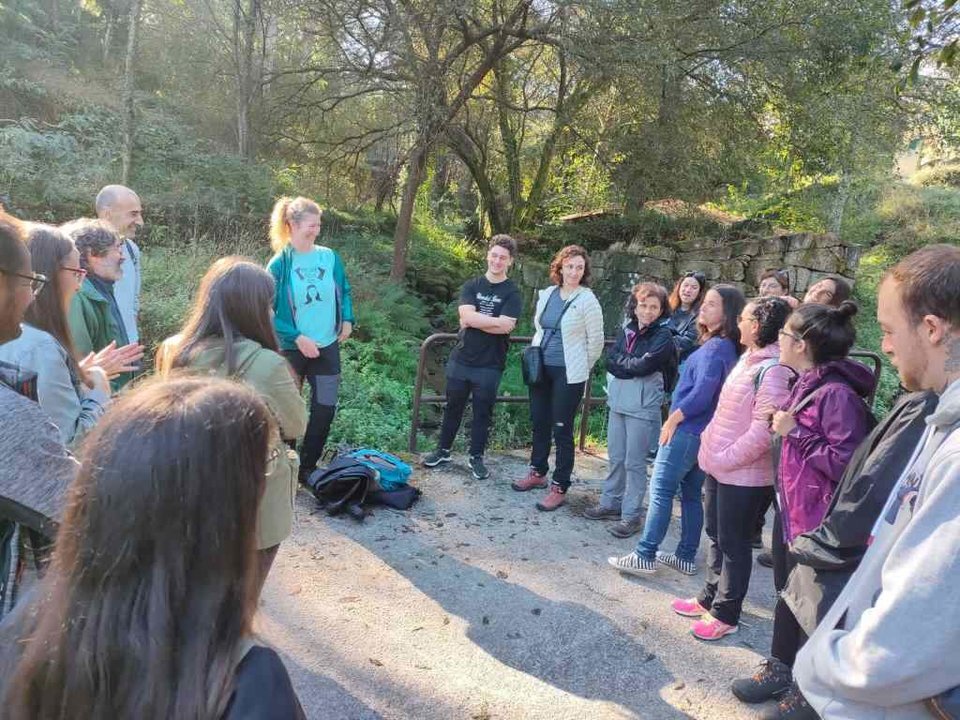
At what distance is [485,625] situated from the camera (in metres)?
3.19

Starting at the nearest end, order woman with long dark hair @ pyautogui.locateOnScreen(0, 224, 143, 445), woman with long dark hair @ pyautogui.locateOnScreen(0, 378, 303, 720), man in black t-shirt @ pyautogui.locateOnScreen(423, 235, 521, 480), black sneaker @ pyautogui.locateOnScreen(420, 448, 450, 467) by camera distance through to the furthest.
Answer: woman with long dark hair @ pyautogui.locateOnScreen(0, 378, 303, 720) → woman with long dark hair @ pyautogui.locateOnScreen(0, 224, 143, 445) → man in black t-shirt @ pyautogui.locateOnScreen(423, 235, 521, 480) → black sneaker @ pyautogui.locateOnScreen(420, 448, 450, 467)

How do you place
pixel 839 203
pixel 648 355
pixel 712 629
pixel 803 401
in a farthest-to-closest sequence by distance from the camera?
1. pixel 839 203
2. pixel 648 355
3. pixel 712 629
4. pixel 803 401

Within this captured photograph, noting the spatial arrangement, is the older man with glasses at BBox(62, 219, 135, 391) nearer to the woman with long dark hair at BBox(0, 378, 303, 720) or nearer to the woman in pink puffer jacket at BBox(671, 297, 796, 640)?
the woman with long dark hair at BBox(0, 378, 303, 720)

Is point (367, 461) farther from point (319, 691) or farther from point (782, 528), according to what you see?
point (782, 528)

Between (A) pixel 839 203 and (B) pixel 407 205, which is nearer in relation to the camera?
(B) pixel 407 205

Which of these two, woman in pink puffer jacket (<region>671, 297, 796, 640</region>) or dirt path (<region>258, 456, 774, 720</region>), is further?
woman in pink puffer jacket (<region>671, 297, 796, 640</region>)

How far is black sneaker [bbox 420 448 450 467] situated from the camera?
204 inches

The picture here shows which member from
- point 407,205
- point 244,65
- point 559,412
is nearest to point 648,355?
point 559,412

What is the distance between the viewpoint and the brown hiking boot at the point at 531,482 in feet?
16.2

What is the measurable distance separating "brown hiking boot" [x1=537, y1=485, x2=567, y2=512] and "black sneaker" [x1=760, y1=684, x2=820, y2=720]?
2.08 m

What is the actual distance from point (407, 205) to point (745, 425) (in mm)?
8768

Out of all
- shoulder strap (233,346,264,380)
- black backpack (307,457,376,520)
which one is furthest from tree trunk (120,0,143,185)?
shoulder strap (233,346,264,380)

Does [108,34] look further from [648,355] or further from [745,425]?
[745,425]

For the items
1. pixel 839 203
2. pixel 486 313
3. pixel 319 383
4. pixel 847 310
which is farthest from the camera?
pixel 839 203
